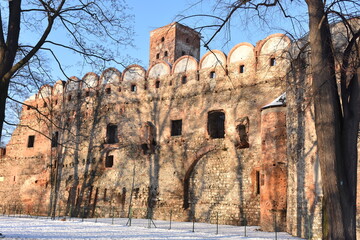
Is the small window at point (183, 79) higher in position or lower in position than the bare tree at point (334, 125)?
higher

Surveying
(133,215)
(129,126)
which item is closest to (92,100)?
(129,126)

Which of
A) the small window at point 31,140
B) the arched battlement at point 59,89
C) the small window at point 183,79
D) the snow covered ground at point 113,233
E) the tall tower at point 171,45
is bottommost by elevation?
the snow covered ground at point 113,233

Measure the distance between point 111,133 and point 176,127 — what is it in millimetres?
3618

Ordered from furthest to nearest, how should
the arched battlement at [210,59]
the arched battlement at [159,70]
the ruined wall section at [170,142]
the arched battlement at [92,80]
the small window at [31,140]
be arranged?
the small window at [31,140] → the arched battlement at [92,80] → the arched battlement at [159,70] → the arched battlement at [210,59] → the ruined wall section at [170,142]

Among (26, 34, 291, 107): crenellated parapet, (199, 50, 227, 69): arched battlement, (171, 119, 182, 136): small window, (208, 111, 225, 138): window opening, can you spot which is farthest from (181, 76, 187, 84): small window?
(208, 111, 225, 138): window opening

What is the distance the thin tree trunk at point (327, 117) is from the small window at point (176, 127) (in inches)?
504

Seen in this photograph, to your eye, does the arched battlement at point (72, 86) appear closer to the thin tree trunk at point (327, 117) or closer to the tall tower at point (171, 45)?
the tall tower at point (171, 45)

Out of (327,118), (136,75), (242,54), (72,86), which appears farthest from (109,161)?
(327,118)

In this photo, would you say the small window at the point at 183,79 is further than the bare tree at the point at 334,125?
Yes

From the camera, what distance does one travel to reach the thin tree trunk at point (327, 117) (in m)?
5.37

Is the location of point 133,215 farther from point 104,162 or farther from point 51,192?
point 51,192

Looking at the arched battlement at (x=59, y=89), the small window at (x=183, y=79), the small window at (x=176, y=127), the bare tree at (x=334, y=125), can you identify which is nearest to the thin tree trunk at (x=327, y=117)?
the bare tree at (x=334, y=125)

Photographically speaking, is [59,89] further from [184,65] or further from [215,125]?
[215,125]

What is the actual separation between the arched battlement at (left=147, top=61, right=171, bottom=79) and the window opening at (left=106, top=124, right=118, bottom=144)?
9.85 ft
